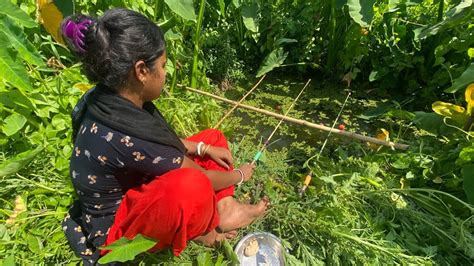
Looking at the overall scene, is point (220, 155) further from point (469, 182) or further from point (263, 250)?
point (469, 182)

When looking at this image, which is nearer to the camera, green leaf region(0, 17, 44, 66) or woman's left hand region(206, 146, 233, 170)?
green leaf region(0, 17, 44, 66)

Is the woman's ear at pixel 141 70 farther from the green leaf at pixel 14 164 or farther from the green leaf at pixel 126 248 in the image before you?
the green leaf at pixel 14 164

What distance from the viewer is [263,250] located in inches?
58.2

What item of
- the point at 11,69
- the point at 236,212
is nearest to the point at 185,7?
the point at 11,69

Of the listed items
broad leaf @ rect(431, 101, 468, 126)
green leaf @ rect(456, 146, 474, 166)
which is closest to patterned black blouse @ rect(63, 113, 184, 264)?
green leaf @ rect(456, 146, 474, 166)

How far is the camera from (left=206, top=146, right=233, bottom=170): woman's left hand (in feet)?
5.45

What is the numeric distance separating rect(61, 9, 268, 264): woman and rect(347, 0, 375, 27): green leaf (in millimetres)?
1003

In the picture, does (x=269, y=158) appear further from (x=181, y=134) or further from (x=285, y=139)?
(x=181, y=134)

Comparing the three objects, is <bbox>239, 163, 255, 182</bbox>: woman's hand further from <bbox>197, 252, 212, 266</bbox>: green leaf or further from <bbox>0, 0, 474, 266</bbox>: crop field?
<bbox>197, 252, 212, 266</bbox>: green leaf

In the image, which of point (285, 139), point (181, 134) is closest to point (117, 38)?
point (181, 134)

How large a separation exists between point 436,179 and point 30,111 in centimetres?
170

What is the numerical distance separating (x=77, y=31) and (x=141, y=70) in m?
0.20

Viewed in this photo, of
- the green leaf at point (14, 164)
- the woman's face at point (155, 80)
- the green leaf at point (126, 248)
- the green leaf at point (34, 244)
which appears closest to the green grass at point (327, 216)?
the green leaf at point (34, 244)

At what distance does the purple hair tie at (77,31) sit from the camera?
111 centimetres
